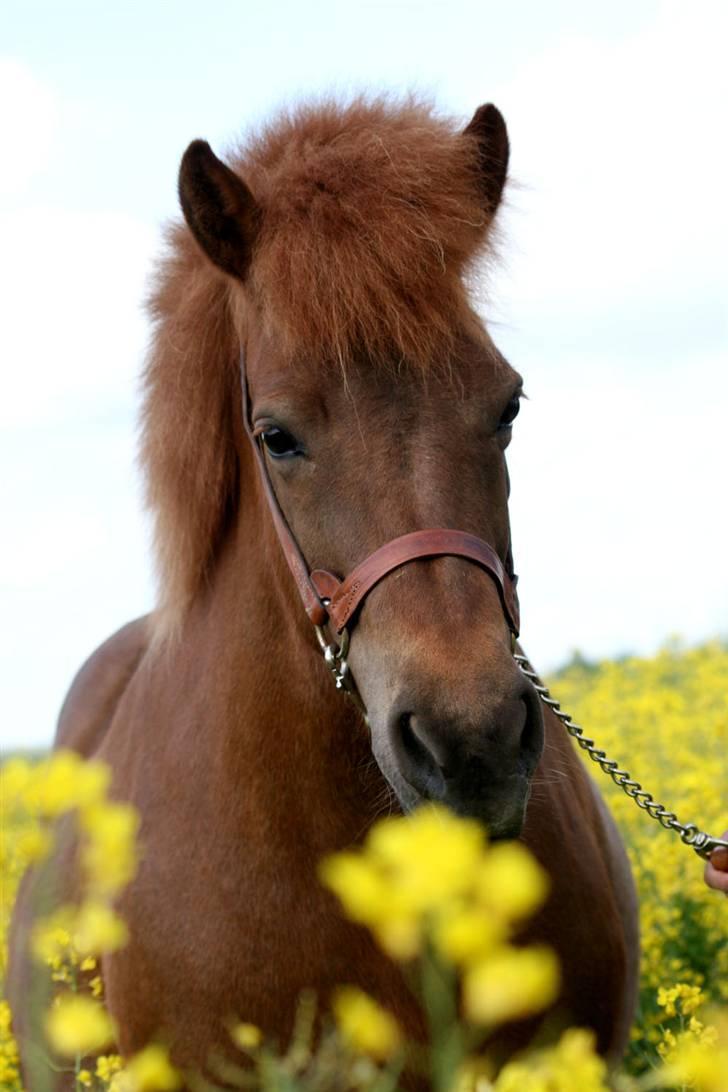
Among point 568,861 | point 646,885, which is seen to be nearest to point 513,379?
point 568,861

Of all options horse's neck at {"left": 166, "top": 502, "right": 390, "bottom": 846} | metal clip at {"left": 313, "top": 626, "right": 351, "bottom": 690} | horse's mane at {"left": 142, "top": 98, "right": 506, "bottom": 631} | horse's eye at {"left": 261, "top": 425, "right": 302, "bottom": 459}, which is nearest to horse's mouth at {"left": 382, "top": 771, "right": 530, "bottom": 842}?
metal clip at {"left": 313, "top": 626, "right": 351, "bottom": 690}

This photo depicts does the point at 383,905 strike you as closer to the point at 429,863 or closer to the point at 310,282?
the point at 429,863

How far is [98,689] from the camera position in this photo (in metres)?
5.07

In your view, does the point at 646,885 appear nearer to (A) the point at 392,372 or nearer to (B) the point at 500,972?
(A) the point at 392,372

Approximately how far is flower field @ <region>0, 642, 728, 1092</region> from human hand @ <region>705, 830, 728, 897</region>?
0.87 ft

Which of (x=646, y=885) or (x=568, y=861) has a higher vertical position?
(x=568, y=861)

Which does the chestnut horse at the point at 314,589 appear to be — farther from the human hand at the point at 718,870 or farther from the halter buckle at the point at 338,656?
the human hand at the point at 718,870

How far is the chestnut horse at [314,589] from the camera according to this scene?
108 inches

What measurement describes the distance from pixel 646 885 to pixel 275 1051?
2.52 meters

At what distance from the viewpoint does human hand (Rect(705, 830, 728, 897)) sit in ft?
10.2

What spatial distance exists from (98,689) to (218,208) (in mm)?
2328

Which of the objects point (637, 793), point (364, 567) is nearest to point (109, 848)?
point (364, 567)

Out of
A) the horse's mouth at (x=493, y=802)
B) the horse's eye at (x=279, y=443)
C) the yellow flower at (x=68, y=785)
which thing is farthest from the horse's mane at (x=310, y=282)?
the yellow flower at (x=68, y=785)

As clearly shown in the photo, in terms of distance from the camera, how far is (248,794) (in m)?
3.34
